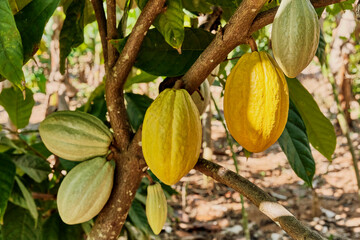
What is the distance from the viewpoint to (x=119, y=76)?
582 mm

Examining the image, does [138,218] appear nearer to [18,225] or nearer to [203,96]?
[18,225]

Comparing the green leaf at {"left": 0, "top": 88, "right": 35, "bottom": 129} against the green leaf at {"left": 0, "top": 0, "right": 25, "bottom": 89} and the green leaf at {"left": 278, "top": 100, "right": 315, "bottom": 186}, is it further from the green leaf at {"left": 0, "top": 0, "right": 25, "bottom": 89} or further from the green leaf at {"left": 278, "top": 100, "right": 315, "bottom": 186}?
the green leaf at {"left": 278, "top": 100, "right": 315, "bottom": 186}

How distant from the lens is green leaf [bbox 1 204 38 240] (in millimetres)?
939

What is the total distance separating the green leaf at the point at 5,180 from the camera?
68 cm

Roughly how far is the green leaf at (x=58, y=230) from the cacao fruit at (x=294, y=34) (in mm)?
760

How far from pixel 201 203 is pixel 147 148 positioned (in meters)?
2.60

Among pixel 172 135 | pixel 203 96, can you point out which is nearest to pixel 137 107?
pixel 203 96

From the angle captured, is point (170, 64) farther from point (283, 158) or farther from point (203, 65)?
point (283, 158)

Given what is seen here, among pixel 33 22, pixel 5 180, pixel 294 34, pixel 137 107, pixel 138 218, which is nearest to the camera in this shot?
pixel 294 34

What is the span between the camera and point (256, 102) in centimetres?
46

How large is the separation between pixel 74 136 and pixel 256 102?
12.0 inches

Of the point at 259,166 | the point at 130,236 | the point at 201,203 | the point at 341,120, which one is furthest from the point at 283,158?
the point at 130,236

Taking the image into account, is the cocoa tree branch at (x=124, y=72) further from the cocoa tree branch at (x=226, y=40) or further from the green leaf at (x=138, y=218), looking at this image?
the green leaf at (x=138, y=218)

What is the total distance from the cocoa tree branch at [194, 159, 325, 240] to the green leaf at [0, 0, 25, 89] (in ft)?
0.95
